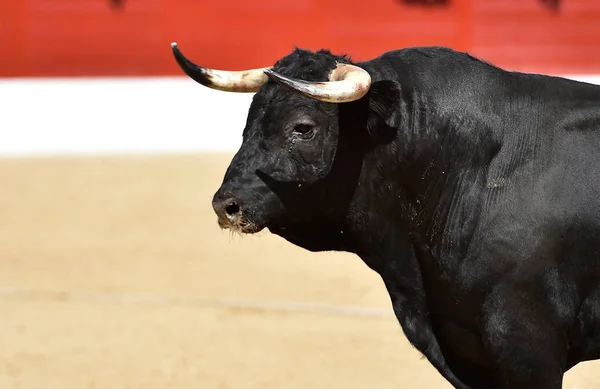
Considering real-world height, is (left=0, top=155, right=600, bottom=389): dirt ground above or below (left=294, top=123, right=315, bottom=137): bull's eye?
below

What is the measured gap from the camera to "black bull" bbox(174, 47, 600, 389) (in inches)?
121

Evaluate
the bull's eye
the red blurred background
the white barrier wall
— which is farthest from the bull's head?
the red blurred background

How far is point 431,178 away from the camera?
325 cm

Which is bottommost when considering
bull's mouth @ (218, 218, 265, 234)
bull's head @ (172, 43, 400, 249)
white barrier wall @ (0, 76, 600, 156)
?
white barrier wall @ (0, 76, 600, 156)

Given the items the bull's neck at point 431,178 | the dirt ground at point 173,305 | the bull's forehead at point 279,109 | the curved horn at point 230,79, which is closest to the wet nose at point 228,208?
the bull's forehead at point 279,109

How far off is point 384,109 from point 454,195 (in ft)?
Result: 1.05

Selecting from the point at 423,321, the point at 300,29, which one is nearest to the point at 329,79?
the point at 423,321

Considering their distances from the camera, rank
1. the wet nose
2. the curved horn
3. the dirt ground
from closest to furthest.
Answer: the wet nose
the curved horn
the dirt ground

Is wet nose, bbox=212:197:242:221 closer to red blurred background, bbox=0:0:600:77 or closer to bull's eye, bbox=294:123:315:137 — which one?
bull's eye, bbox=294:123:315:137

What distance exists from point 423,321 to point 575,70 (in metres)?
8.91

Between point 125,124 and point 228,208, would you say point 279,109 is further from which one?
point 125,124

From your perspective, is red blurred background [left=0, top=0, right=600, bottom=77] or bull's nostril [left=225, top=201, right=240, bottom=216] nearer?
bull's nostril [left=225, top=201, right=240, bottom=216]

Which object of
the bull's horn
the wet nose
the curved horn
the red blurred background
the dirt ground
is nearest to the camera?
the bull's horn

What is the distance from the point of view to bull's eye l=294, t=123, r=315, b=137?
126 inches
